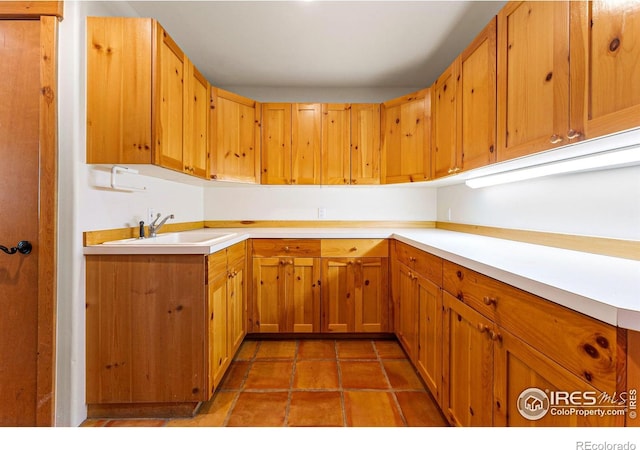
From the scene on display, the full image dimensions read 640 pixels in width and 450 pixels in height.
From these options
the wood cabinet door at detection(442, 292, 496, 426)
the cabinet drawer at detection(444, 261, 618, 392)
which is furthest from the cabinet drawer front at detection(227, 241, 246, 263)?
the cabinet drawer at detection(444, 261, 618, 392)

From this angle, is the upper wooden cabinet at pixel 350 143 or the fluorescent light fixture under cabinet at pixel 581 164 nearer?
the fluorescent light fixture under cabinet at pixel 581 164

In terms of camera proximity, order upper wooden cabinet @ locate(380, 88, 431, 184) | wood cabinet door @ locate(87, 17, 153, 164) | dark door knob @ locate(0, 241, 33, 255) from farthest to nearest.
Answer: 1. upper wooden cabinet @ locate(380, 88, 431, 184)
2. wood cabinet door @ locate(87, 17, 153, 164)
3. dark door knob @ locate(0, 241, 33, 255)

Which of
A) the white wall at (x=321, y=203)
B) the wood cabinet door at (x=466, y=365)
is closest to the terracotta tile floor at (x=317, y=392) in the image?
the wood cabinet door at (x=466, y=365)

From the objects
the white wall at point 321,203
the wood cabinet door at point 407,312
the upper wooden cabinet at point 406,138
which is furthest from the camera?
the white wall at point 321,203

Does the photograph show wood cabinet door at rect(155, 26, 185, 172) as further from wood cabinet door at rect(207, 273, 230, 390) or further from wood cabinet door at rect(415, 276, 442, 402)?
wood cabinet door at rect(415, 276, 442, 402)

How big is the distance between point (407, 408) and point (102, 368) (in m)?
1.66

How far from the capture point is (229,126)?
2.64 metres

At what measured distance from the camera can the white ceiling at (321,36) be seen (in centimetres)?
189

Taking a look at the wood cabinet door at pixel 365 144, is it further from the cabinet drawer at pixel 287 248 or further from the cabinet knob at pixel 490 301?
the cabinet knob at pixel 490 301

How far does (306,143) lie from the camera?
282 cm

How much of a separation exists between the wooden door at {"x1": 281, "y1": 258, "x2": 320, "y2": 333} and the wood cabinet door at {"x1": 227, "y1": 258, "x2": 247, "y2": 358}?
0.36 meters

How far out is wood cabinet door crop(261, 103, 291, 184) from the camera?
280 cm

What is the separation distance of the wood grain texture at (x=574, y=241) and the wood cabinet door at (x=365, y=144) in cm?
109
